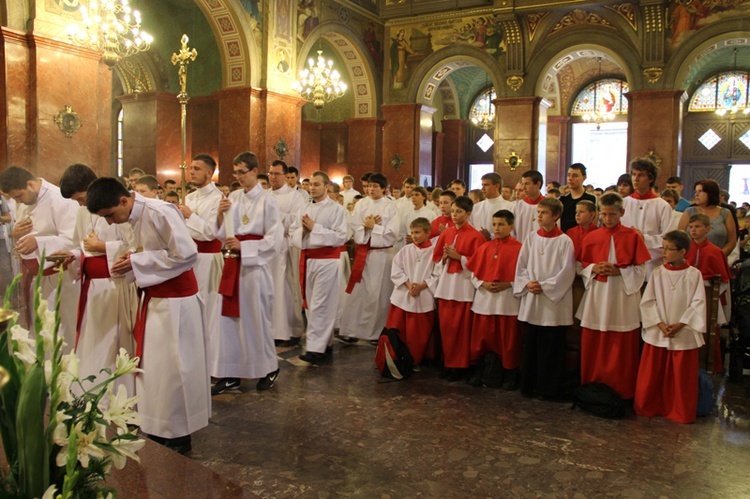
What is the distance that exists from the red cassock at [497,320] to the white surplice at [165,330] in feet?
9.95

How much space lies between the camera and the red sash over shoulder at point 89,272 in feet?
14.3

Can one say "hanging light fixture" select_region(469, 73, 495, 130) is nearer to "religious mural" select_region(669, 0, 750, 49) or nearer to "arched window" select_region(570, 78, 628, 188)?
"arched window" select_region(570, 78, 628, 188)

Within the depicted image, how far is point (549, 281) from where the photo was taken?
5758 mm

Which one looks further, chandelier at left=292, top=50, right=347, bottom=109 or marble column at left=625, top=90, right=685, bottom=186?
marble column at left=625, top=90, right=685, bottom=186

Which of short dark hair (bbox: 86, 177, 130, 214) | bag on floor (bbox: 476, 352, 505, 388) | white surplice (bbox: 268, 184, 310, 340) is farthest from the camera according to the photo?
white surplice (bbox: 268, 184, 310, 340)

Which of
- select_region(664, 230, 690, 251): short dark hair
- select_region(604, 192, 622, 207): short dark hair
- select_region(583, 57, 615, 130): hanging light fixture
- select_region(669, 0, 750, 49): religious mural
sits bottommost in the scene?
select_region(664, 230, 690, 251): short dark hair

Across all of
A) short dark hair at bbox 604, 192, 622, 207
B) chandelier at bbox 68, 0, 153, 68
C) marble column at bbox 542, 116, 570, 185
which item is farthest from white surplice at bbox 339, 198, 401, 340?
marble column at bbox 542, 116, 570, 185

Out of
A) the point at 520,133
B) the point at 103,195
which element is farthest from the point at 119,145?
the point at 103,195

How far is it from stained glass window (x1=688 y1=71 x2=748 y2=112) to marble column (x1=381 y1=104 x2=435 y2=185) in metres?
9.69

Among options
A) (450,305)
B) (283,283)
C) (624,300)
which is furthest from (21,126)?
(624,300)

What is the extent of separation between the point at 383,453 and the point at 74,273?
2.61 metres

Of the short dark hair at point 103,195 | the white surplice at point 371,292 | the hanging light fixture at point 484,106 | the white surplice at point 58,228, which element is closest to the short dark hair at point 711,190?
the white surplice at point 371,292

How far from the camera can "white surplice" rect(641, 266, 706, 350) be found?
514 centimetres

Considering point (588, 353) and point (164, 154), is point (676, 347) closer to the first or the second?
Result: point (588, 353)
